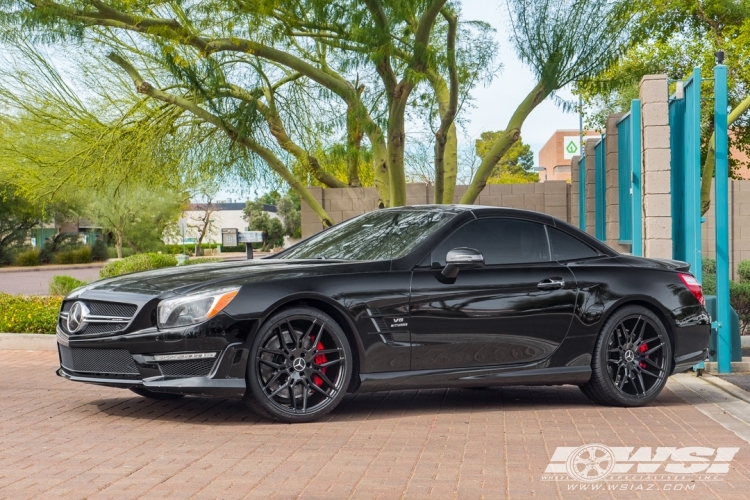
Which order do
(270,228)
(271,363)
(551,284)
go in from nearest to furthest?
(271,363) → (551,284) → (270,228)

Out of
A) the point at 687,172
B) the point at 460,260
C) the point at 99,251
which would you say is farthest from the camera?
the point at 99,251

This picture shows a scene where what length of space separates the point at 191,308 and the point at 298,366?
0.83 meters

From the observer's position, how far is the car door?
755cm

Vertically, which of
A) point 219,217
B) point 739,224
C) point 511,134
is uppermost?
point 219,217

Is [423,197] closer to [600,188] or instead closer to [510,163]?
[600,188]

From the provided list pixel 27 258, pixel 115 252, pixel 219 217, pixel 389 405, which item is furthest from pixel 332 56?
pixel 219 217

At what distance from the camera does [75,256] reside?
55.2 m

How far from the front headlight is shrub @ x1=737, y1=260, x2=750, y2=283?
15.5 meters

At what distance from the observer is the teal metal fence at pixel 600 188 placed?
53.9 feet

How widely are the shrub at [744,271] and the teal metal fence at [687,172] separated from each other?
9.82 m

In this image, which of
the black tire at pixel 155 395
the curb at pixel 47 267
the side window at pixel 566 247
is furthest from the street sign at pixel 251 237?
the curb at pixel 47 267

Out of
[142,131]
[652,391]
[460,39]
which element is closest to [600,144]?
[460,39]

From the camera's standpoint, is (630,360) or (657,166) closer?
(630,360)

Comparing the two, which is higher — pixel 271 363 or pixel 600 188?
pixel 600 188
